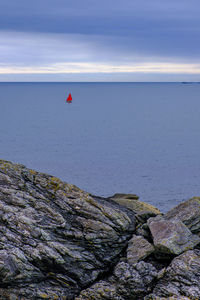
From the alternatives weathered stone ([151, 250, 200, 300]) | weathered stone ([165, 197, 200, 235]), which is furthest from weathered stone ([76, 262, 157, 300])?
weathered stone ([165, 197, 200, 235])

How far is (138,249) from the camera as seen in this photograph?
48.5ft

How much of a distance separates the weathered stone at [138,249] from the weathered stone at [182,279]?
3.86ft

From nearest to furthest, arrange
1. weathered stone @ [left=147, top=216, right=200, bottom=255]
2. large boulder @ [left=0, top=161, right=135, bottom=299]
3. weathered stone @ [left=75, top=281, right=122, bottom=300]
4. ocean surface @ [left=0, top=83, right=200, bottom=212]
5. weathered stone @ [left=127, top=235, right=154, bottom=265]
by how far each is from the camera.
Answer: large boulder @ [left=0, top=161, right=135, bottom=299]
weathered stone @ [left=75, top=281, right=122, bottom=300]
weathered stone @ [left=147, top=216, right=200, bottom=255]
weathered stone @ [left=127, top=235, right=154, bottom=265]
ocean surface @ [left=0, top=83, right=200, bottom=212]

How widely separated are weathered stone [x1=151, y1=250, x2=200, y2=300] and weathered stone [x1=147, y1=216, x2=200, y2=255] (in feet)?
1.66

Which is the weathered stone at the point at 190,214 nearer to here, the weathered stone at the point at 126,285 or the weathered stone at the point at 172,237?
the weathered stone at the point at 172,237

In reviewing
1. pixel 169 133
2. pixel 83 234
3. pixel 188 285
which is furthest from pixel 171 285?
pixel 169 133

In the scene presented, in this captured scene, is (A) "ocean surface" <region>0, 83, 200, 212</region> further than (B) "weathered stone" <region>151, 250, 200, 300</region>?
Yes

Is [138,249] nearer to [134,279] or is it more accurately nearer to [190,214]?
[134,279]

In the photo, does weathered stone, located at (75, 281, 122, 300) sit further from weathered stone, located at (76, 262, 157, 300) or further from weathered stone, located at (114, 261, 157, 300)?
weathered stone, located at (114, 261, 157, 300)

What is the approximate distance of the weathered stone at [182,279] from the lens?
505 inches

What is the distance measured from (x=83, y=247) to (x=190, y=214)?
5.06 m

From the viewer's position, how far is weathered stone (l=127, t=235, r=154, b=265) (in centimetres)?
1445

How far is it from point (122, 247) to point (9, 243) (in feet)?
15.2

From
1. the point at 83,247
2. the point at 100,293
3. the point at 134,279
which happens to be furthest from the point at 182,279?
the point at 83,247
